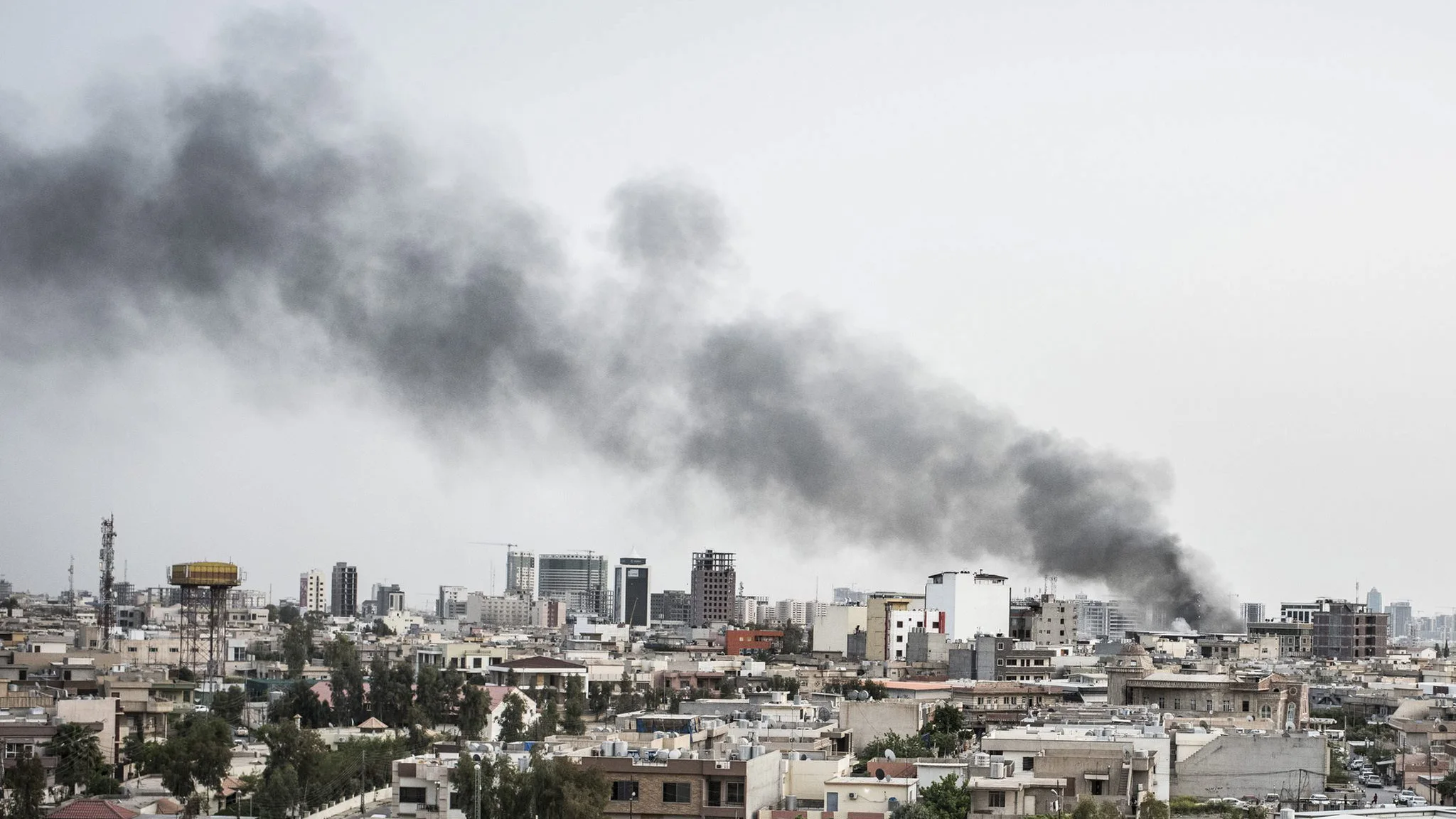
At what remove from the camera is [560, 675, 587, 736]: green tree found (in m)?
52.5

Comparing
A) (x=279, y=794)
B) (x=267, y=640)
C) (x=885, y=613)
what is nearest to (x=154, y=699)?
(x=279, y=794)

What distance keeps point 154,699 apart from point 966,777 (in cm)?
3062

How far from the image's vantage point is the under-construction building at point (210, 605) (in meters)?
76.5

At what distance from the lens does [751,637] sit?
323ft

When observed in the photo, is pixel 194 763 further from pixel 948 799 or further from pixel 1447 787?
pixel 1447 787

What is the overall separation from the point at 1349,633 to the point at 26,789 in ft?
304

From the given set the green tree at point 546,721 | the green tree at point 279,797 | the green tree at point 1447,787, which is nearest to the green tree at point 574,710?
the green tree at point 546,721

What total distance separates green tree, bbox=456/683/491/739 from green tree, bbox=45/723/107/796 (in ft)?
41.6

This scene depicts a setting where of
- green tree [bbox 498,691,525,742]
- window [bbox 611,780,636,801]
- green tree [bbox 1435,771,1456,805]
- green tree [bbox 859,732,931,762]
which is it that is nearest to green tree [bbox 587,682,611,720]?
green tree [bbox 498,691,525,742]

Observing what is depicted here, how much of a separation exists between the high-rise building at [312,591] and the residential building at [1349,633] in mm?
97386

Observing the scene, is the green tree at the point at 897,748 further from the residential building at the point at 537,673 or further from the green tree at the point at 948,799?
the residential building at the point at 537,673

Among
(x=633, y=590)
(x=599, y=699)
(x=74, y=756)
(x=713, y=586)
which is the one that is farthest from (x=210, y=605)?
(x=633, y=590)

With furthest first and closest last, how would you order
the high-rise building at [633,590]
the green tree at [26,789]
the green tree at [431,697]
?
the high-rise building at [633,590] → the green tree at [431,697] → the green tree at [26,789]

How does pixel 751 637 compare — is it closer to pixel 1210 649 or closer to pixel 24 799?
pixel 1210 649
